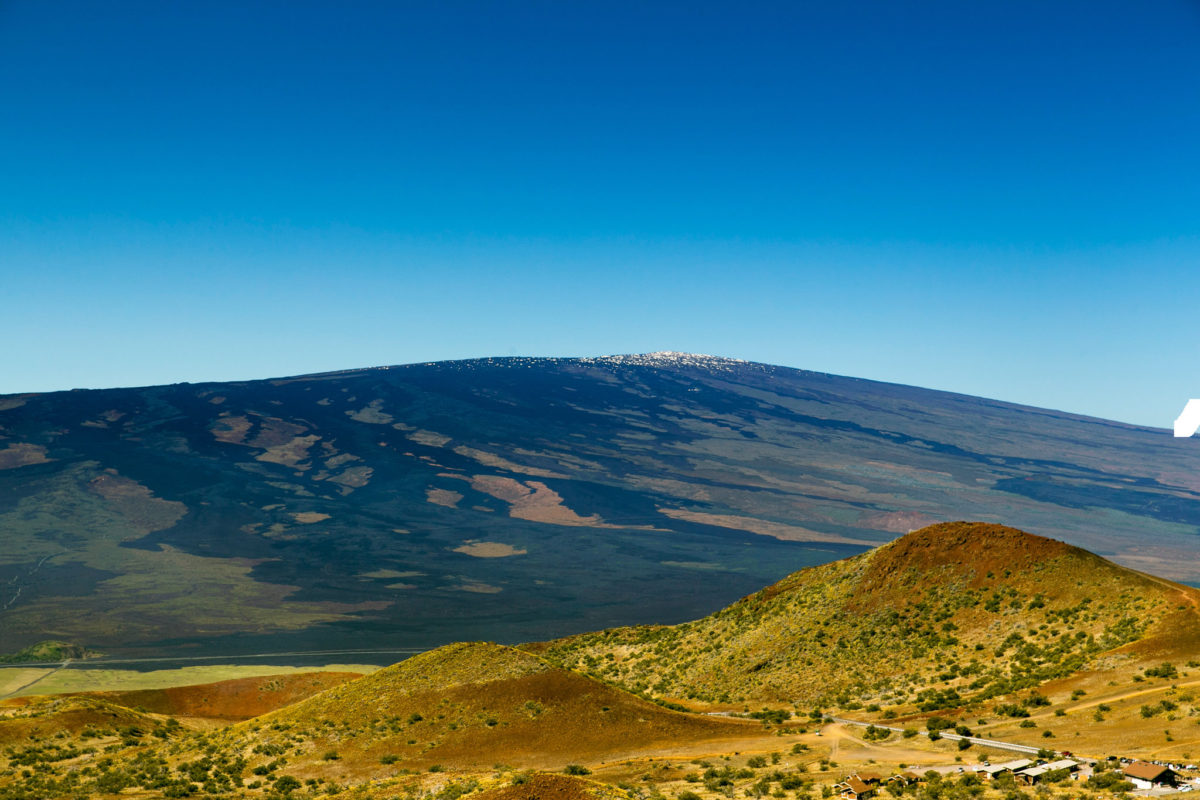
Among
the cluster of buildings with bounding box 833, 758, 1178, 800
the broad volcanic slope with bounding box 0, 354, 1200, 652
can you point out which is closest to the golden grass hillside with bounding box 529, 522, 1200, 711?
the cluster of buildings with bounding box 833, 758, 1178, 800

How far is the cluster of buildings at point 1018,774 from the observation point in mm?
16719

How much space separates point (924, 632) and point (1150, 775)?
18.9m

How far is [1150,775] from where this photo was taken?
1645 centimetres

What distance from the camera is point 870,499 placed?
183625 millimetres

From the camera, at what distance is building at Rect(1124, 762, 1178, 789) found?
637 inches

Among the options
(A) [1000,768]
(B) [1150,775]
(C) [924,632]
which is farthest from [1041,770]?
(C) [924,632]

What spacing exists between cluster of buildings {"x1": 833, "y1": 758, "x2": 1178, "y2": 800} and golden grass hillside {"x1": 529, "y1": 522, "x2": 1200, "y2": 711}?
925cm

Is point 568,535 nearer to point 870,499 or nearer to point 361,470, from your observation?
point 361,470

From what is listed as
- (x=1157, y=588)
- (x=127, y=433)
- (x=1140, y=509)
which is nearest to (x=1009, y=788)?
(x=1157, y=588)

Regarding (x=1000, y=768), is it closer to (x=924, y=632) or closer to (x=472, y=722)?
(x=472, y=722)

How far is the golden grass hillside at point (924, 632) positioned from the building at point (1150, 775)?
10.8 metres

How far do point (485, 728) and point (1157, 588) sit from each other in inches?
996

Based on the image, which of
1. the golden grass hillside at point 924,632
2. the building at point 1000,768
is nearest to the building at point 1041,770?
the building at point 1000,768

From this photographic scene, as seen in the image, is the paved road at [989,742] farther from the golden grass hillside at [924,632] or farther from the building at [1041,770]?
the golden grass hillside at [924,632]
